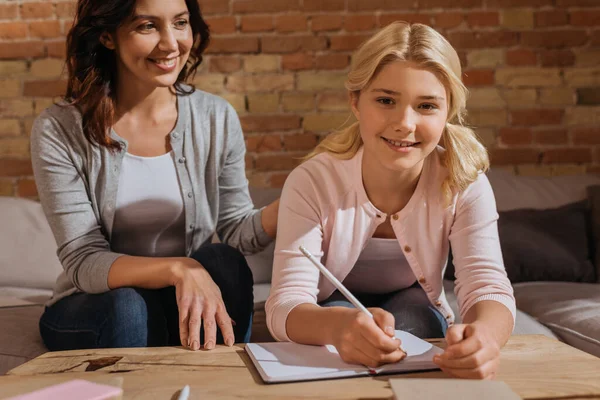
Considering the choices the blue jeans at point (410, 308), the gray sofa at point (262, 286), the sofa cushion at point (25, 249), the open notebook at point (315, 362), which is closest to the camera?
the open notebook at point (315, 362)

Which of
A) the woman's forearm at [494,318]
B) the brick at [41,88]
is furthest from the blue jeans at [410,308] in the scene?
the brick at [41,88]

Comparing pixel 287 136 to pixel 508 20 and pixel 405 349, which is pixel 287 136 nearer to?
pixel 508 20

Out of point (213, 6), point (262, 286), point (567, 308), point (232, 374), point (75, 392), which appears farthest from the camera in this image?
point (213, 6)

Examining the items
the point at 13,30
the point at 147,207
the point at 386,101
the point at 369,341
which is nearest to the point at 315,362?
the point at 369,341

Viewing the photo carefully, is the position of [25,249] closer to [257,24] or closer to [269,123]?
[269,123]

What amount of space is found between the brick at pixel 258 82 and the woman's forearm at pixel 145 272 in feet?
4.71

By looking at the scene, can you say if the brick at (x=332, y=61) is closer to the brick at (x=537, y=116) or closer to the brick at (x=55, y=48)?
the brick at (x=537, y=116)

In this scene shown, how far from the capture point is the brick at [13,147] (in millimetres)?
2727

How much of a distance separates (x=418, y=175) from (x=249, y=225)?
1.41ft

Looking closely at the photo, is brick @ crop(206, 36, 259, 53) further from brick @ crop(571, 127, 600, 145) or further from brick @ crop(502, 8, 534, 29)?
brick @ crop(571, 127, 600, 145)

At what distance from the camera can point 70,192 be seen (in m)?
1.52

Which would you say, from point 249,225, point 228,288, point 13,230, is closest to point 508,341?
point 228,288

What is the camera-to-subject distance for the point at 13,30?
270 cm

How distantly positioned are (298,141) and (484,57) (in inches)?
31.6
